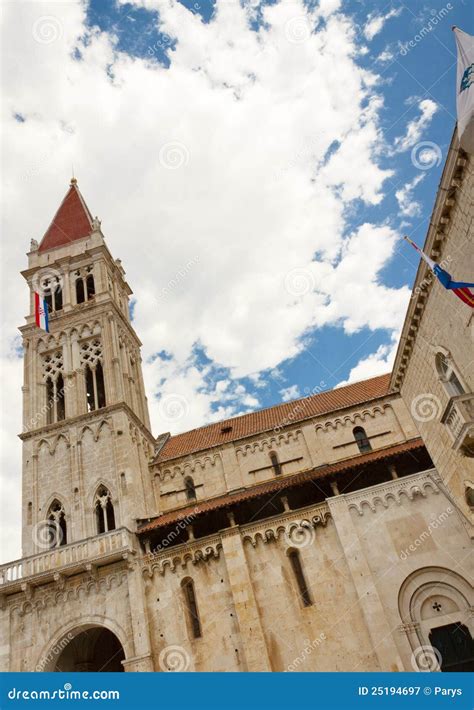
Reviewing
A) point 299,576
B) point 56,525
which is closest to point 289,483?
point 299,576

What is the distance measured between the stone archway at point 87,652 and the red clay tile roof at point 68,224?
80.4 feet

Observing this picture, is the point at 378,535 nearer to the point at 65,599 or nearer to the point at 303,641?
the point at 303,641

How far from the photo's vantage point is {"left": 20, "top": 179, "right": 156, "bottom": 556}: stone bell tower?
2522 centimetres

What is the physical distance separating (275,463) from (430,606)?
10.2 m

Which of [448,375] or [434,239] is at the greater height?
[434,239]

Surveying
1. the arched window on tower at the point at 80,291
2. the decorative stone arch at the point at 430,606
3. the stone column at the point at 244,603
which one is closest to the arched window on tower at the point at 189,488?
the stone column at the point at 244,603

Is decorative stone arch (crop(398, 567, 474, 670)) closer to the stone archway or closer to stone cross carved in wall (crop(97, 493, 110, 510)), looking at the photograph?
the stone archway

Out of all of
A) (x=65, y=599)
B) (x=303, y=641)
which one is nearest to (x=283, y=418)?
(x=303, y=641)

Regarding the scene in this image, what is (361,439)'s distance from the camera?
2727 centimetres

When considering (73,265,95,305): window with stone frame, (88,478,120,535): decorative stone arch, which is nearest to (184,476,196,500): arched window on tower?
(88,478,120,535): decorative stone arch

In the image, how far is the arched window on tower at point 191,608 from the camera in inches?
839

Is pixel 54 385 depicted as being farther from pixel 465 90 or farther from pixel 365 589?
pixel 465 90

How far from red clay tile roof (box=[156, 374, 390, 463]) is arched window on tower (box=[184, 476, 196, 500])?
1428 mm

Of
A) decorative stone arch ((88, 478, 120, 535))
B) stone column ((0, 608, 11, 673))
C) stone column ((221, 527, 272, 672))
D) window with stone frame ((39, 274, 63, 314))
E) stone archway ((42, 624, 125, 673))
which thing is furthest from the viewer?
window with stone frame ((39, 274, 63, 314))
